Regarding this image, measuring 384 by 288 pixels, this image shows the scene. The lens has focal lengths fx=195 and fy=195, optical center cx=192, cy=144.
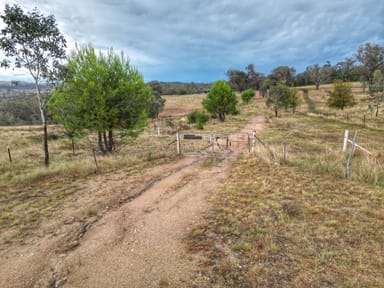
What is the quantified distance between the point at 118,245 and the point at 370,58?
A: 7074 cm

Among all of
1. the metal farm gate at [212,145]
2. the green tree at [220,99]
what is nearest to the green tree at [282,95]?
the green tree at [220,99]

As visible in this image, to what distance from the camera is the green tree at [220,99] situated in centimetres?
3042

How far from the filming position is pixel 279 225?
425 cm

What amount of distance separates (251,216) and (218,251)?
1486 millimetres

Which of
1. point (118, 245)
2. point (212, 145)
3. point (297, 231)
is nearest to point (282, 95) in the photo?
point (212, 145)

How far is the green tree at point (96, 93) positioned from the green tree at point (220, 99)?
65.5 ft

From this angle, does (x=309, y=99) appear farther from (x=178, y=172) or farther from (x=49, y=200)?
(x=49, y=200)

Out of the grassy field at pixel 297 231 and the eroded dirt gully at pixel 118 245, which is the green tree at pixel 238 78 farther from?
the eroded dirt gully at pixel 118 245

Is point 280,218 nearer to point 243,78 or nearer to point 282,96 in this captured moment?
point 282,96

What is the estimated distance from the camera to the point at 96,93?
10734 millimetres

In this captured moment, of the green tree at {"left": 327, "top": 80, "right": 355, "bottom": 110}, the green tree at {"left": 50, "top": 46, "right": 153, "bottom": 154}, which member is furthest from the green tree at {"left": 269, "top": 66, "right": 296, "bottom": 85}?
the green tree at {"left": 50, "top": 46, "right": 153, "bottom": 154}

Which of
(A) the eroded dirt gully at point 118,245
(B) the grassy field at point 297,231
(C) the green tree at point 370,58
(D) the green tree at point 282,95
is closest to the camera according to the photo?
(B) the grassy field at point 297,231

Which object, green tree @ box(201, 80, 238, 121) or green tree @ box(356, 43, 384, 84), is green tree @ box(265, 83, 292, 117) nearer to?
green tree @ box(201, 80, 238, 121)

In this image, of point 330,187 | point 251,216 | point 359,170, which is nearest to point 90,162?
point 251,216
